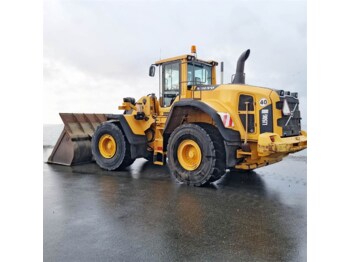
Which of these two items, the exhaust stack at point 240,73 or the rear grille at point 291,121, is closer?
the rear grille at point 291,121

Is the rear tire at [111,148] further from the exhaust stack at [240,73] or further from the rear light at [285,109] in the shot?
the rear light at [285,109]

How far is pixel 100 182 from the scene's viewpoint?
6348 millimetres

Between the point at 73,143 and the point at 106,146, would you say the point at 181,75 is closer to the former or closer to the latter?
the point at 106,146

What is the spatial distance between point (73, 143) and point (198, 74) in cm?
389

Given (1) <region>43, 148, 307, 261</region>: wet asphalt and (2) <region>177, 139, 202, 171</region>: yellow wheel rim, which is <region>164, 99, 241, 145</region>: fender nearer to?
(2) <region>177, 139, 202, 171</region>: yellow wheel rim

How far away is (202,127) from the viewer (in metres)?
6.05

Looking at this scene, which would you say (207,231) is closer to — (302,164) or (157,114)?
(157,114)

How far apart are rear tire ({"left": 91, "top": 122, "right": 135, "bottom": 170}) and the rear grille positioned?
3.70 meters

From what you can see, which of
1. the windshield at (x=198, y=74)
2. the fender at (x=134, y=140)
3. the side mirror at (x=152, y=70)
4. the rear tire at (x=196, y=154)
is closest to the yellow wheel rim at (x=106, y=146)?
the fender at (x=134, y=140)

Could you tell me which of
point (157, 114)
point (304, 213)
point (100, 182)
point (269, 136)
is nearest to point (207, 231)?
point (304, 213)

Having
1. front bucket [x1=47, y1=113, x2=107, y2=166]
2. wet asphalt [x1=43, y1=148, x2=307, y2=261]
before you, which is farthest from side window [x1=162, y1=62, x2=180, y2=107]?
front bucket [x1=47, y1=113, x2=107, y2=166]

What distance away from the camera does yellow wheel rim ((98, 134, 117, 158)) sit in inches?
309

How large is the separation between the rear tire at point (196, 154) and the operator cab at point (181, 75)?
107cm

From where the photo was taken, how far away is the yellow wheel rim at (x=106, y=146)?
7855 mm
